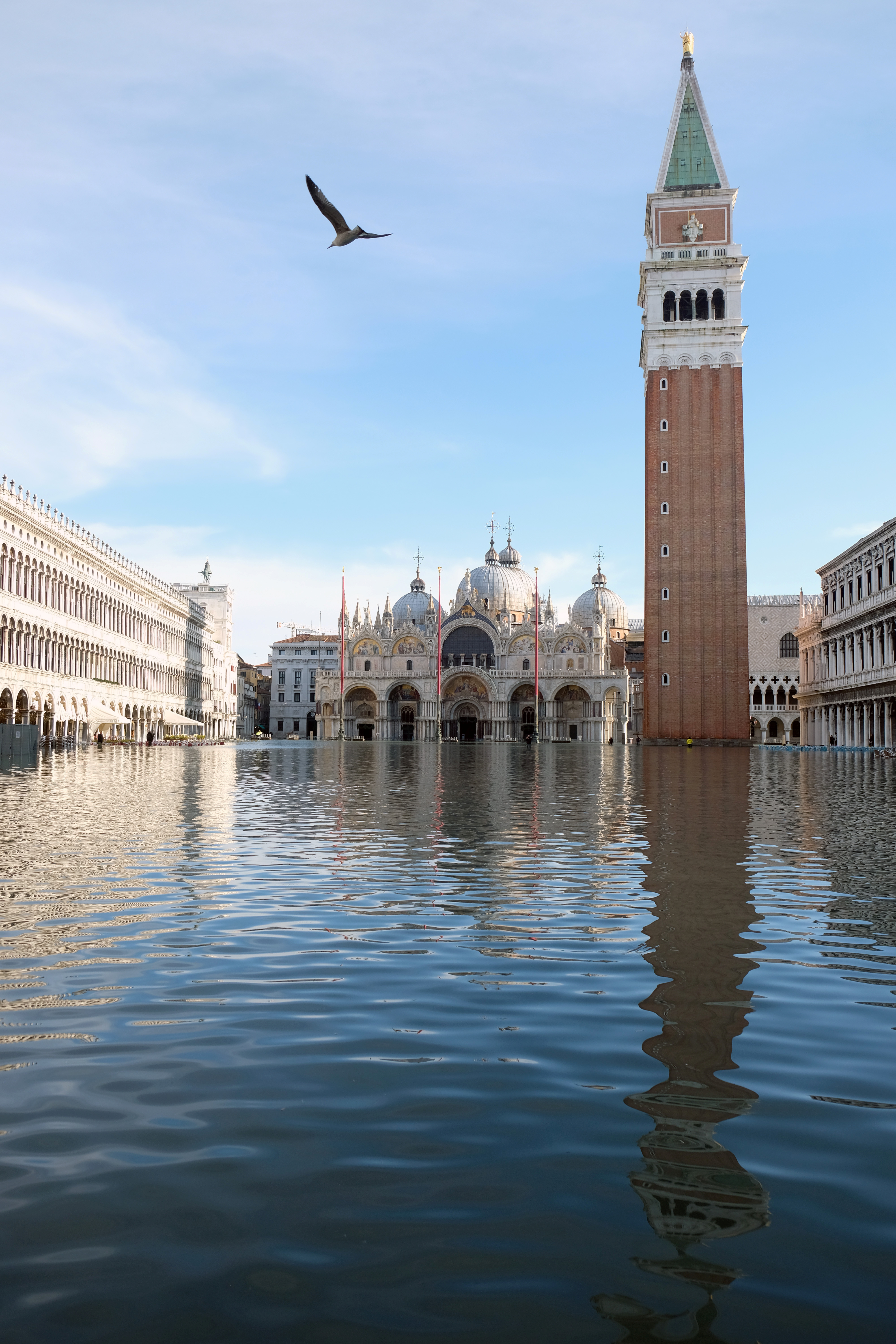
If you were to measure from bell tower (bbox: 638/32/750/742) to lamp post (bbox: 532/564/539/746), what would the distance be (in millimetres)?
21076

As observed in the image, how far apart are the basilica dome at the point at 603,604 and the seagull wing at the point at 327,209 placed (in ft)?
387

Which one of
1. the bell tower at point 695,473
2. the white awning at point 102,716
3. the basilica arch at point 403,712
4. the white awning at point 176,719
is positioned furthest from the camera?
the basilica arch at point 403,712

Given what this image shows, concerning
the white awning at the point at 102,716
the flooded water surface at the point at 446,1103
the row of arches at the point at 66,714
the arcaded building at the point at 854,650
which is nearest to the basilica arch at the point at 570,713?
the arcaded building at the point at 854,650

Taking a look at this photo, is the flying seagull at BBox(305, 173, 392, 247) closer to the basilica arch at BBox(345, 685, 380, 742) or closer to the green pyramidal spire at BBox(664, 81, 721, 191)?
the green pyramidal spire at BBox(664, 81, 721, 191)

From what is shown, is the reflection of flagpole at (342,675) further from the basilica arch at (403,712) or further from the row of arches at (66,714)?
the row of arches at (66,714)

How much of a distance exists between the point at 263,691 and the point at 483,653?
55.4 metres

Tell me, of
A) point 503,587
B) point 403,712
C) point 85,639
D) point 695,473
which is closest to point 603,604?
point 503,587

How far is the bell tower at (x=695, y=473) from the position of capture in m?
75.9

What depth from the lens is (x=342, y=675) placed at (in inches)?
4429

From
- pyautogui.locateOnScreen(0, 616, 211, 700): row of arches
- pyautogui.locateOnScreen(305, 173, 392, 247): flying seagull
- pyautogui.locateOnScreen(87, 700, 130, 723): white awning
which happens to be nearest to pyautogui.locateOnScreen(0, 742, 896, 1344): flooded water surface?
pyautogui.locateOnScreen(305, 173, 392, 247): flying seagull

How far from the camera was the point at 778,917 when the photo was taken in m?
9.55

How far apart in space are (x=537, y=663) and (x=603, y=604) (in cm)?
2861

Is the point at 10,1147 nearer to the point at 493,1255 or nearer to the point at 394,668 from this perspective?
the point at 493,1255

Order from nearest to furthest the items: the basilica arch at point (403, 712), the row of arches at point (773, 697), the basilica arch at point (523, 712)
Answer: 1. the row of arches at point (773, 697)
2. the basilica arch at point (523, 712)
3. the basilica arch at point (403, 712)
